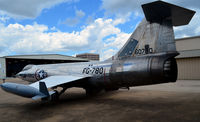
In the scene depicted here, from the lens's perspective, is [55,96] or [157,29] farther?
[55,96]

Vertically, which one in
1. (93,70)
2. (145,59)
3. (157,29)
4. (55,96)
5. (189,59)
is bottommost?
(55,96)

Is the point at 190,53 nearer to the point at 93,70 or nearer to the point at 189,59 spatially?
the point at 189,59

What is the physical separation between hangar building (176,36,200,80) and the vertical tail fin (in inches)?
502

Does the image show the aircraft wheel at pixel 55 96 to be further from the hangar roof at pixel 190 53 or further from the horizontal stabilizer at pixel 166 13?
the hangar roof at pixel 190 53

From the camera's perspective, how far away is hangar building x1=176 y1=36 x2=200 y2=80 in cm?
1670

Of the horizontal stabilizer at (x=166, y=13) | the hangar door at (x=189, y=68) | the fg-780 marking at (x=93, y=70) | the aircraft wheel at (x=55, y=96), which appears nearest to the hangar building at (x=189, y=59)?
the hangar door at (x=189, y=68)

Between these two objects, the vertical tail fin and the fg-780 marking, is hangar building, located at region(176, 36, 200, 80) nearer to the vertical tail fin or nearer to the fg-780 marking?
the vertical tail fin

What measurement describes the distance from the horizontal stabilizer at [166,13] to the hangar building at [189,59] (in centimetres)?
1273

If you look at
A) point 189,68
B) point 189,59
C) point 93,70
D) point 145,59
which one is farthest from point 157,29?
point 189,68

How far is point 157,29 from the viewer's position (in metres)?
6.05

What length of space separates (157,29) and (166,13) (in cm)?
69

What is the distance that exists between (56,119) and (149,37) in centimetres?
478

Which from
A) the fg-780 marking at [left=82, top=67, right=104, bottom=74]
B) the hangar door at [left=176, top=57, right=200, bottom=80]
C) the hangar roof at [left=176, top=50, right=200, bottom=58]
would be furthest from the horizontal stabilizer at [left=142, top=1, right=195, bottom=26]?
the hangar door at [left=176, top=57, right=200, bottom=80]

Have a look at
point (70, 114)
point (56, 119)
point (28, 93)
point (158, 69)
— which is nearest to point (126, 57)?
point (158, 69)
